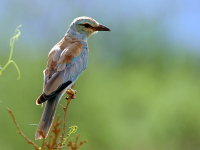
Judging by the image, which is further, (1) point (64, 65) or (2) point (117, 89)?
(2) point (117, 89)

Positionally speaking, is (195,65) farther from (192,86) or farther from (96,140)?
(96,140)

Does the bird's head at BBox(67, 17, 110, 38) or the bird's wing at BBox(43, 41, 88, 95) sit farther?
the bird's head at BBox(67, 17, 110, 38)

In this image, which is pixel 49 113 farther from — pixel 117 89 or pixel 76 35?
pixel 117 89

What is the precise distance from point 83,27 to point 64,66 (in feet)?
2.76

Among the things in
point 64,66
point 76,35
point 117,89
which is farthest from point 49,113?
point 117,89

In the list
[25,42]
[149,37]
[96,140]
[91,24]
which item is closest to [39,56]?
[25,42]

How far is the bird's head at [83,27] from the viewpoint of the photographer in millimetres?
7250

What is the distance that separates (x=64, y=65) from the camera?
6641 millimetres

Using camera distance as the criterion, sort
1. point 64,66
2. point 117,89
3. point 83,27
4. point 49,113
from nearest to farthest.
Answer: point 49,113 < point 64,66 < point 83,27 < point 117,89

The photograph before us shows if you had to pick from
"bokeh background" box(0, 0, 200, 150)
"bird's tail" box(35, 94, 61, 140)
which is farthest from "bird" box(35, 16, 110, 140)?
"bokeh background" box(0, 0, 200, 150)

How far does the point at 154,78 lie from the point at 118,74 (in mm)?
1693

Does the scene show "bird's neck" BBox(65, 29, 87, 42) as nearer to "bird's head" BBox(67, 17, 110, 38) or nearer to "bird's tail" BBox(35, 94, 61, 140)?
"bird's head" BBox(67, 17, 110, 38)

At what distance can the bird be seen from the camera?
6085mm

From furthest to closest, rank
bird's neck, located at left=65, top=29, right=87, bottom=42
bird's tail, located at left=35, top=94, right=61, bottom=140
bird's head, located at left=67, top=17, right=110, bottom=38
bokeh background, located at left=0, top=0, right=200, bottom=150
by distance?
bokeh background, located at left=0, top=0, right=200, bottom=150 < bird's neck, located at left=65, top=29, right=87, bottom=42 < bird's head, located at left=67, top=17, right=110, bottom=38 < bird's tail, located at left=35, top=94, right=61, bottom=140
